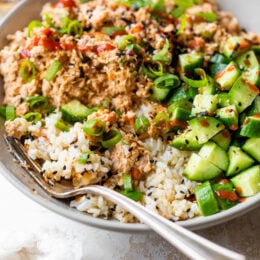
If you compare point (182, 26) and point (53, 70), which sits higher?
point (53, 70)

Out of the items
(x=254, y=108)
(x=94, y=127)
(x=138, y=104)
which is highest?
(x=94, y=127)

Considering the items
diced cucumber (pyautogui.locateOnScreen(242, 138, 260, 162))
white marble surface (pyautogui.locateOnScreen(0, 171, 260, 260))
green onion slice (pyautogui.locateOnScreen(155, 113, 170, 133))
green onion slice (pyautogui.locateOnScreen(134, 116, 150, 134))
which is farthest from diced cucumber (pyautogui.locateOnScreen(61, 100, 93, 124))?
diced cucumber (pyautogui.locateOnScreen(242, 138, 260, 162))

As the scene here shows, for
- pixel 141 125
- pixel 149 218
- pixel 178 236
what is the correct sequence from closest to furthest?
pixel 178 236, pixel 149 218, pixel 141 125

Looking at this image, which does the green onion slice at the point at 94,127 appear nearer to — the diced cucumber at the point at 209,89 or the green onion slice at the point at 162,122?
the green onion slice at the point at 162,122

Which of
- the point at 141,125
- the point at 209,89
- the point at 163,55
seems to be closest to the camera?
the point at 141,125

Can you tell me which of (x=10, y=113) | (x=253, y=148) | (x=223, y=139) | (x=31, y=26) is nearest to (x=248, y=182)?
(x=253, y=148)

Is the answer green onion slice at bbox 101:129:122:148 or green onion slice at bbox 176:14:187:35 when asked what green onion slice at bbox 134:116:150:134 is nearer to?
green onion slice at bbox 101:129:122:148

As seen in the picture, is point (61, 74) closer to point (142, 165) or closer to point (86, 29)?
point (86, 29)

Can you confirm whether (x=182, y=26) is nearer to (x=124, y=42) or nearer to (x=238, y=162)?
(x=124, y=42)
